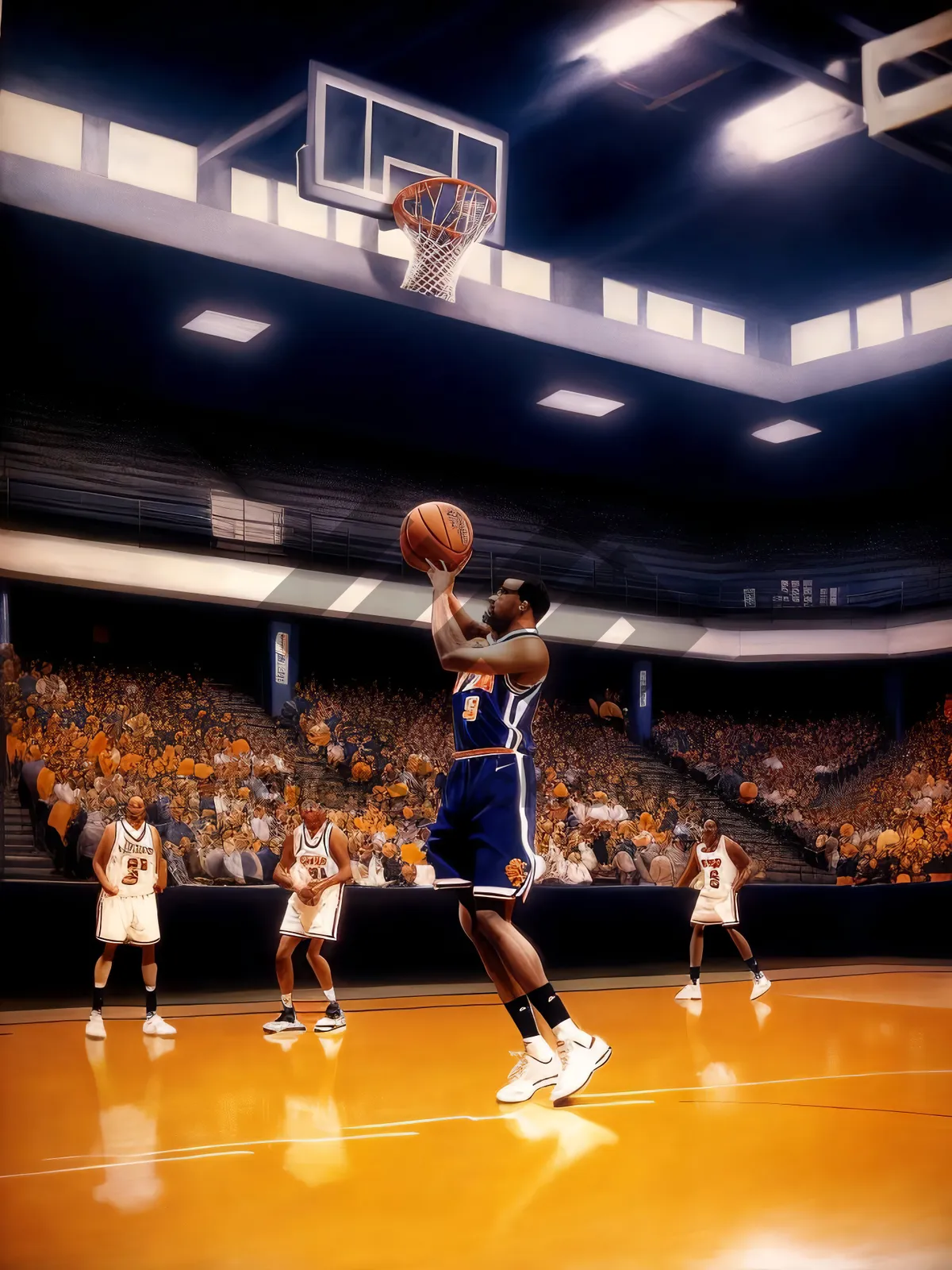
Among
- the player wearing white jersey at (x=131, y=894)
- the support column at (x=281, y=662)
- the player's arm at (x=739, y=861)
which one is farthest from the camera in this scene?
the support column at (x=281, y=662)

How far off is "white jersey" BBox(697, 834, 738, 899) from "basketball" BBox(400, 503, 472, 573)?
4.89m

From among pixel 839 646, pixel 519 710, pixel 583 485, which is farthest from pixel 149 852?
pixel 839 646

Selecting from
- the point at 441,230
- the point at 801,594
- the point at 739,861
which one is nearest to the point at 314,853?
→ the point at 739,861

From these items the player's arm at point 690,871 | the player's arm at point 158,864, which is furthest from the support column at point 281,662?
the player's arm at point 158,864

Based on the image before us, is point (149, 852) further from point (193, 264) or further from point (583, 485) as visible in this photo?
point (583, 485)

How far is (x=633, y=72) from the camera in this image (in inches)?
413

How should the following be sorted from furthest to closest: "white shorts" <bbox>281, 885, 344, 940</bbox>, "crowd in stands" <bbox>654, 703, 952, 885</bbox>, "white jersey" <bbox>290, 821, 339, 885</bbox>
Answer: "crowd in stands" <bbox>654, 703, 952, 885</bbox> < "white jersey" <bbox>290, 821, 339, 885</bbox> < "white shorts" <bbox>281, 885, 344, 940</bbox>

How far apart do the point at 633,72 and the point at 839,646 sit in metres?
10.9

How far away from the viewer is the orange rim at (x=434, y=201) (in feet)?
31.7

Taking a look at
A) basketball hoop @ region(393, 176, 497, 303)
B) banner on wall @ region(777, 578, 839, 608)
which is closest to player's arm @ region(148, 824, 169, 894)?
basketball hoop @ region(393, 176, 497, 303)

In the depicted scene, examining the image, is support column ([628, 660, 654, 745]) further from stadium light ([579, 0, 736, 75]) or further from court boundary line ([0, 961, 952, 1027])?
stadium light ([579, 0, 736, 75])

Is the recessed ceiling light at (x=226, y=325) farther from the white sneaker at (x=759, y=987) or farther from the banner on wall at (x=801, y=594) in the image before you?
the banner on wall at (x=801, y=594)

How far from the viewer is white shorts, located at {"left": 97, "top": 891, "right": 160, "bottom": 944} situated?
7.09m

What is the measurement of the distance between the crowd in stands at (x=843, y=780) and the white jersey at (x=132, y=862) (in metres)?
9.53
